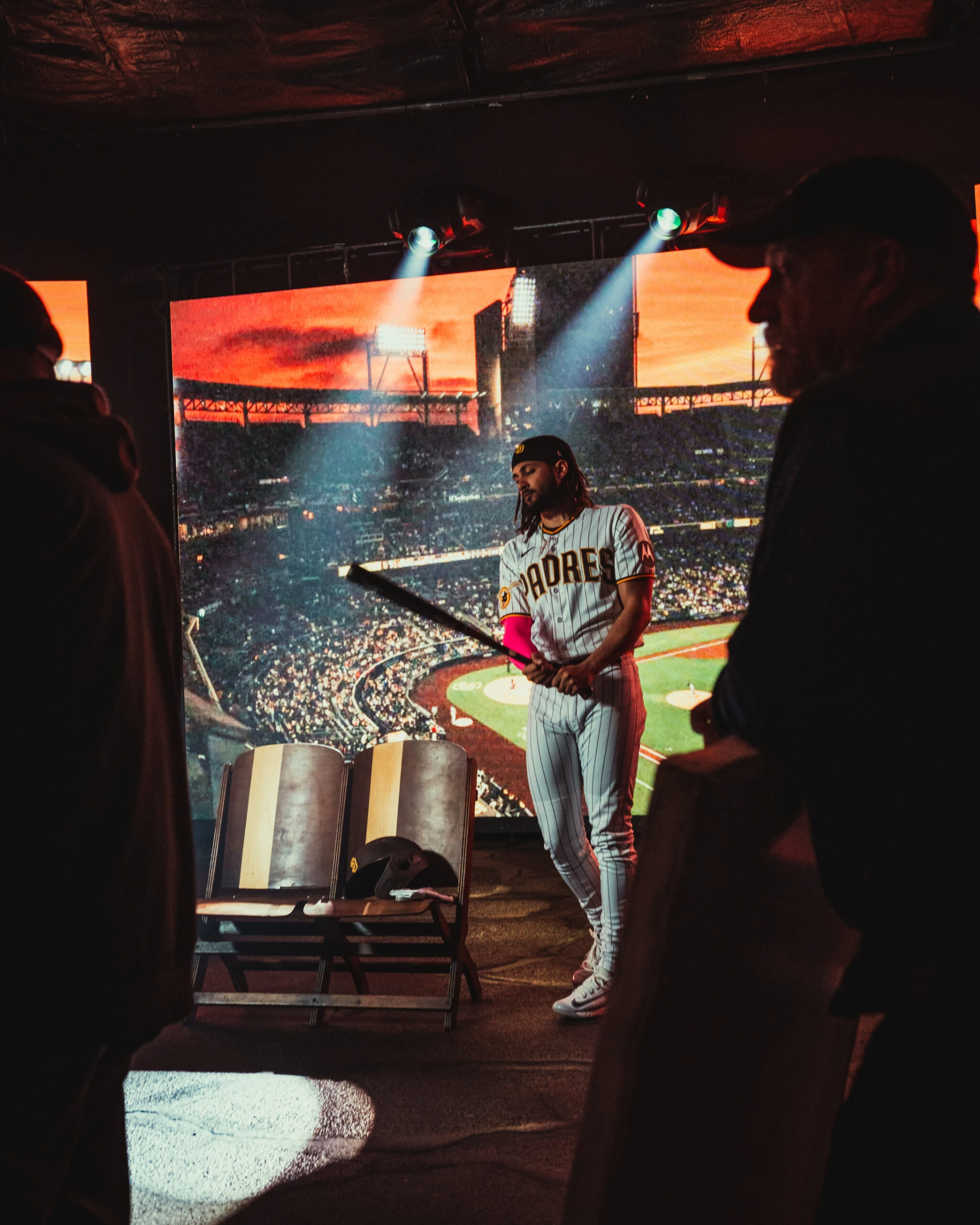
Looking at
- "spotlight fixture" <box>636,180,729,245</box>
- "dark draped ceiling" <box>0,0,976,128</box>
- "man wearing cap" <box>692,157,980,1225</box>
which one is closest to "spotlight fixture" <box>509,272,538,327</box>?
"spotlight fixture" <box>636,180,729,245</box>

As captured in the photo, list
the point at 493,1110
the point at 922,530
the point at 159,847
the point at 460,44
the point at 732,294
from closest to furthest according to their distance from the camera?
1. the point at 922,530
2. the point at 159,847
3. the point at 493,1110
4. the point at 460,44
5. the point at 732,294

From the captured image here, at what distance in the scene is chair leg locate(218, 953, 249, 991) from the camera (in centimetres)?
415

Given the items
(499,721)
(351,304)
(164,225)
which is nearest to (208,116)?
(164,225)

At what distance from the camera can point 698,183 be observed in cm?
585

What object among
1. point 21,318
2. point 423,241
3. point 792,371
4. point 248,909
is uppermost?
point 423,241

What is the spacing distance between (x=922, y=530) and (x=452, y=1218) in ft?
7.02

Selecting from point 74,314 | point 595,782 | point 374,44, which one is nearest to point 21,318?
point 595,782

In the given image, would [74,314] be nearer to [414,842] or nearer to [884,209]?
[414,842]

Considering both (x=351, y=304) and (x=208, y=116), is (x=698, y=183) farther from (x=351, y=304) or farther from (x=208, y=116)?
(x=208, y=116)

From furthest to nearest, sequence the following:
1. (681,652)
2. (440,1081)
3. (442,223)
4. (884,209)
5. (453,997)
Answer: (681,652)
(442,223)
(453,997)
(440,1081)
(884,209)

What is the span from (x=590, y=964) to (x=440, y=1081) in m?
0.90

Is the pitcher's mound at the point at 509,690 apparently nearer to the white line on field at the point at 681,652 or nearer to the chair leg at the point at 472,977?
the white line on field at the point at 681,652

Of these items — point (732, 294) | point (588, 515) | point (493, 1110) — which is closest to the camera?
point (493, 1110)

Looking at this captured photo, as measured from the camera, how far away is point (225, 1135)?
2982mm
